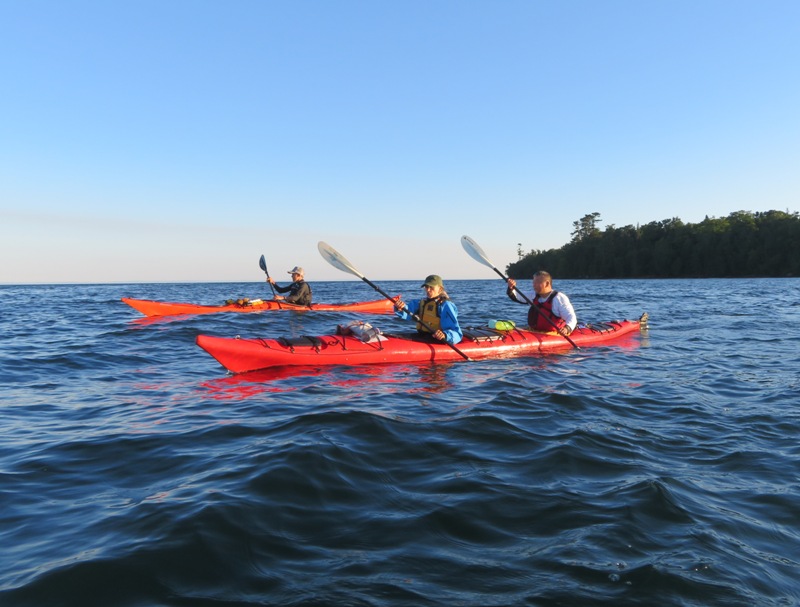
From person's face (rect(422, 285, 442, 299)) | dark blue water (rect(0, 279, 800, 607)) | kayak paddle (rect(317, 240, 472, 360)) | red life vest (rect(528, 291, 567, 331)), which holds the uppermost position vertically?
kayak paddle (rect(317, 240, 472, 360))

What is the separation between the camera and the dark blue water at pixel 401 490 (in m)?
2.54

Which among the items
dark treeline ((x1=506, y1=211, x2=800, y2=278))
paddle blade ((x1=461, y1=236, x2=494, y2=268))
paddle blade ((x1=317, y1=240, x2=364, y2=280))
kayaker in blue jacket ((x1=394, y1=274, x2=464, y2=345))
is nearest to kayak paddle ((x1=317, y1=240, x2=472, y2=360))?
paddle blade ((x1=317, y1=240, x2=364, y2=280))

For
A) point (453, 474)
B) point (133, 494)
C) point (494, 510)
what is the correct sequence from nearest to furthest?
point (494, 510)
point (133, 494)
point (453, 474)

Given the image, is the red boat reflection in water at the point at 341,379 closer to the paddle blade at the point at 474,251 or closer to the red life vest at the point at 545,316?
the red life vest at the point at 545,316

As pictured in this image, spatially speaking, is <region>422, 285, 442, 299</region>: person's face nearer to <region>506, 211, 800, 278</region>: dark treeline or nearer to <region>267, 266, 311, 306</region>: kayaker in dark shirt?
<region>267, 266, 311, 306</region>: kayaker in dark shirt

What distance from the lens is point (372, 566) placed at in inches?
105

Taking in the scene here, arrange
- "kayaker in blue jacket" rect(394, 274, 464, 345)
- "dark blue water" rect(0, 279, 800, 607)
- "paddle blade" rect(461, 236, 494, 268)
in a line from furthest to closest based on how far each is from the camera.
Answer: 1. "paddle blade" rect(461, 236, 494, 268)
2. "kayaker in blue jacket" rect(394, 274, 464, 345)
3. "dark blue water" rect(0, 279, 800, 607)

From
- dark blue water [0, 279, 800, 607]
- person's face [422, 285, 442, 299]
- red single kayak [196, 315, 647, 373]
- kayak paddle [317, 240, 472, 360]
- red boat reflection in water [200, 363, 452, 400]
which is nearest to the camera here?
dark blue water [0, 279, 800, 607]

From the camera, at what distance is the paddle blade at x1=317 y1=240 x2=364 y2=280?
33.3 feet

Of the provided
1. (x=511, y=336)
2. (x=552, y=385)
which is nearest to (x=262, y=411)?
(x=552, y=385)

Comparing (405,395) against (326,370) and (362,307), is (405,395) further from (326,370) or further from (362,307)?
(362,307)

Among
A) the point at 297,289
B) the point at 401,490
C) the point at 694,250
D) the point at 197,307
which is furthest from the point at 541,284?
the point at 694,250

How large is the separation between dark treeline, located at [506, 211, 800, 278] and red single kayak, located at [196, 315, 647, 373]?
6870cm

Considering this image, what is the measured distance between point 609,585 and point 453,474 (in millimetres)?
1545
